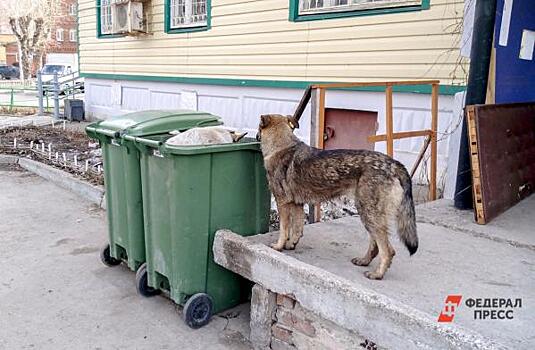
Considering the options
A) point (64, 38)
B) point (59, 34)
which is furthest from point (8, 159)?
point (64, 38)

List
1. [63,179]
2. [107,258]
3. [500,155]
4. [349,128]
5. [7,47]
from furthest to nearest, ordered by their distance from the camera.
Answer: [7,47]
[63,179]
[349,128]
[107,258]
[500,155]

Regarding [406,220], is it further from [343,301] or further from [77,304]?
[77,304]

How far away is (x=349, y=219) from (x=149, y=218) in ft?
5.47

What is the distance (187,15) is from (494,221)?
7.83 meters

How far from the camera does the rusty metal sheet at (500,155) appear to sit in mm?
3939

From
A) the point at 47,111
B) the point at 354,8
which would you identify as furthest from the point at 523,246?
the point at 47,111

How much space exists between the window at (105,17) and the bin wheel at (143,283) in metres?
10.2

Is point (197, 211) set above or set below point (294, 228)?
above

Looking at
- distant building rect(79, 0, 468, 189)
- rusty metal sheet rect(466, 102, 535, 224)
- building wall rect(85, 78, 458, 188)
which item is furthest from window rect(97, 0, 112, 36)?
rusty metal sheet rect(466, 102, 535, 224)

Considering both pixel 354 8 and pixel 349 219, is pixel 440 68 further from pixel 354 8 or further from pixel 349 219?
pixel 349 219

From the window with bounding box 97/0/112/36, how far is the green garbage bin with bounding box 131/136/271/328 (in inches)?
408

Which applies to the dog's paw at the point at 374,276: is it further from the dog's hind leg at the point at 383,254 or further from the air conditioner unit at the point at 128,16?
the air conditioner unit at the point at 128,16

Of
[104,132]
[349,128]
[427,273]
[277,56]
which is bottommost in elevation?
[427,273]

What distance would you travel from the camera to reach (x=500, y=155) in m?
4.27
